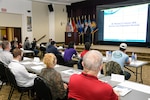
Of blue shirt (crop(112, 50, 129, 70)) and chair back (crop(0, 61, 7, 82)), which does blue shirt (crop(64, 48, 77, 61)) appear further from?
chair back (crop(0, 61, 7, 82))

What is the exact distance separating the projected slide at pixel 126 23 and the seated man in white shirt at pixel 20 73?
744cm

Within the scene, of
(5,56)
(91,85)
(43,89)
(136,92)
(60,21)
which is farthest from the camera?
(60,21)

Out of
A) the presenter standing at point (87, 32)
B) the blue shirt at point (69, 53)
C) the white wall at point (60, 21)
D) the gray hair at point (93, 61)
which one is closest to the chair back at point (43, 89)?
the gray hair at point (93, 61)

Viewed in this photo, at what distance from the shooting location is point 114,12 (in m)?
9.80

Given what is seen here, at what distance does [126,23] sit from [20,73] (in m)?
7.87

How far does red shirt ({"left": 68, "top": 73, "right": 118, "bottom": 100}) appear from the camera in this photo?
1424 millimetres

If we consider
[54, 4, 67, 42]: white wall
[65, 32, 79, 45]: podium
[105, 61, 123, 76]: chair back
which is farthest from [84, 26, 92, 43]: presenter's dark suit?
[105, 61, 123, 76]: chair back

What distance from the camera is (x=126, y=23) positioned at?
30.6 ft

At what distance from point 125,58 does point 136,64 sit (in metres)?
0.50

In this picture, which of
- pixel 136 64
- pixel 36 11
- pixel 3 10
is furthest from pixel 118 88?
pixel 36 11

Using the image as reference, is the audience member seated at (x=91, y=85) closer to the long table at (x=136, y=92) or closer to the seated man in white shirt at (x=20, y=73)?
the long table at (x=136, y=92)

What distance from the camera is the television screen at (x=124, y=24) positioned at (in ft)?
28.4

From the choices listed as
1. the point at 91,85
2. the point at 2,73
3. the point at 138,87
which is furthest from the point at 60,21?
the point at 91,85

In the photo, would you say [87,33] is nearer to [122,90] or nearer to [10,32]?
[10,32]
